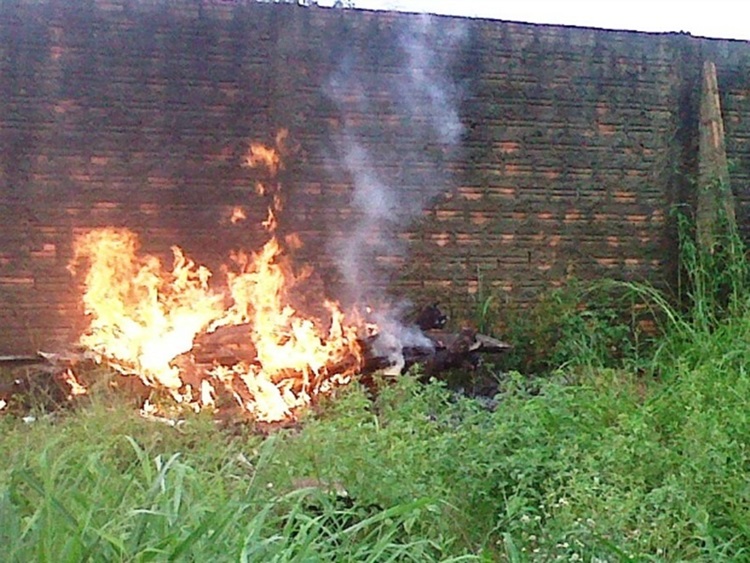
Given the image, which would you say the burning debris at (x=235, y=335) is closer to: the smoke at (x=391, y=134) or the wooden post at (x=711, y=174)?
the smoke at (x=391, y=134)

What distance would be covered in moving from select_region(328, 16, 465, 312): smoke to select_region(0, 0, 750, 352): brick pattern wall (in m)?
0.02

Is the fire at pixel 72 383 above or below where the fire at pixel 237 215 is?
below

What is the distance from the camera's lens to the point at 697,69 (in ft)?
24.8

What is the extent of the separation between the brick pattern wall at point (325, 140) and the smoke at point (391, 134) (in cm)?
2

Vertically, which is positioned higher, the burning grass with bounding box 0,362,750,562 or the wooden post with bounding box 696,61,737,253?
the wooden post with bounding box 696,61,737,253

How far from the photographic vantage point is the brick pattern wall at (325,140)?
636cm

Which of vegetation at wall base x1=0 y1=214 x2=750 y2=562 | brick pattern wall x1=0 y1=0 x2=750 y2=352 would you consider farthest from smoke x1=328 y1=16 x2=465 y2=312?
vegetation at wall base x1=0 y1=214 x2=750 y2=562

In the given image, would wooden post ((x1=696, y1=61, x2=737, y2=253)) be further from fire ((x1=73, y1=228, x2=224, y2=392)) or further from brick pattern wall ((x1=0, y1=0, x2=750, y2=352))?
fire ((x1=73, y1=228, x2=224, y2=392))

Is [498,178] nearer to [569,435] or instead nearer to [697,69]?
[697,69]

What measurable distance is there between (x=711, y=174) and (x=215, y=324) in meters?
Answer: 4.16

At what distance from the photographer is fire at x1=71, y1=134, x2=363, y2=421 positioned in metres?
5.98

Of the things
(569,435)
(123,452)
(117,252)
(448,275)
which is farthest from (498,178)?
(123,452)

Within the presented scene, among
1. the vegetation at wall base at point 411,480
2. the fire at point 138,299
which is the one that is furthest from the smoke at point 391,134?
the vegetation at wall base at point 411,480

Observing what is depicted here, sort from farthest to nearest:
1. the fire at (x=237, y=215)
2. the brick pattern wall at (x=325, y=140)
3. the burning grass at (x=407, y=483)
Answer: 1. the fire at (x=237, y=215)
2. the brick pattern wall at (x=325, y=140)
3. the burning grass at (x=407, y=483)
